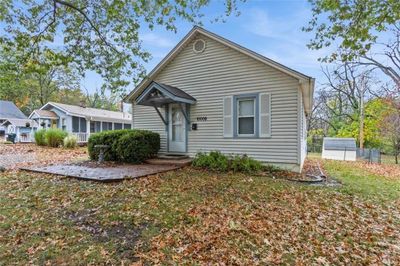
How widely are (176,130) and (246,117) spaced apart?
10.7 ft

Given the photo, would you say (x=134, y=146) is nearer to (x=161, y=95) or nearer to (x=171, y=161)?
(x=171, y=161)

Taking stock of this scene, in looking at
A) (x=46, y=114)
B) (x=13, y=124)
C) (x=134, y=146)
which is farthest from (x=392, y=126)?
(x=13, y=124)

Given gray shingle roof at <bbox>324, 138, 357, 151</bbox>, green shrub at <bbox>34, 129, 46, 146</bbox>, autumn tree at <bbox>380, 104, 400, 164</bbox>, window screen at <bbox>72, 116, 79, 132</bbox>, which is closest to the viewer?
autumn tree at <bbox>380, 104, 400, 164</bbox>

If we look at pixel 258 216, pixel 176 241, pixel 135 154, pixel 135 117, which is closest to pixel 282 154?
pixel 258 216

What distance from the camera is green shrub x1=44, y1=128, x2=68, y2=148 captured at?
688 inches

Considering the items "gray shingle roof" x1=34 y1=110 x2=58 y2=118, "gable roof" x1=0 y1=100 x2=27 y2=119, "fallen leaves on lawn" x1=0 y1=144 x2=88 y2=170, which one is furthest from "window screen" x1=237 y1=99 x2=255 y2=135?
"gable roof" x1=0 y1=100 x2=27 y2=119

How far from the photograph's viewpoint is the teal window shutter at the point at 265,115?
891 cm

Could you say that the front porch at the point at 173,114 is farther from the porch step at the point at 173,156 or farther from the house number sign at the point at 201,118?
the house number sign at the point at 201,118

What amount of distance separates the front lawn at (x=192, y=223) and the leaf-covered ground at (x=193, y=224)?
0.6 inches

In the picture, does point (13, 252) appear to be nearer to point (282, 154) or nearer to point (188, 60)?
point (282, 154)

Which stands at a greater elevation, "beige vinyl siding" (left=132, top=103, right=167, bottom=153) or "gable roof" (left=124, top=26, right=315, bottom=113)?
"gable roof" (left=124, top=26, right=315, bottom=113)

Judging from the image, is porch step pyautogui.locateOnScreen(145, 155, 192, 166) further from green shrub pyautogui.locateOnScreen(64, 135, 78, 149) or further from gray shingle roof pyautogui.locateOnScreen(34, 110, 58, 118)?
gray shingle roof pyautogui.locateOnScreen(34, 110, 58, 118)

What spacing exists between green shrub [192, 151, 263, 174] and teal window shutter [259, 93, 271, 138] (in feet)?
3.66

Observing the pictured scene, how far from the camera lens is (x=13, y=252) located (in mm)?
3045
